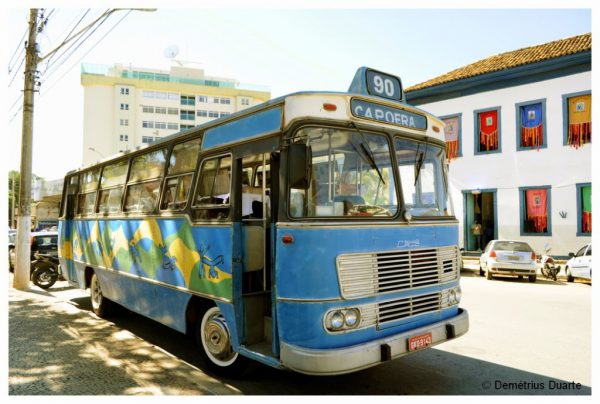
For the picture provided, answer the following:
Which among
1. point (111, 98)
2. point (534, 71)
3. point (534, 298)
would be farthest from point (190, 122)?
point (534, 298)

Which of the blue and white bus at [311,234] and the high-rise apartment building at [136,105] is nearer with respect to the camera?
the blue and white bus at [311,234]

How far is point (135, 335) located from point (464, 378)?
5.10 m

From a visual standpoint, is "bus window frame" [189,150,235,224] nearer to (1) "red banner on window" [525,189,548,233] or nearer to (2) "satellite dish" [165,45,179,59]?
(1) "red banner on window" [525,189,548,233]

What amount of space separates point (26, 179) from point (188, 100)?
55.8 m

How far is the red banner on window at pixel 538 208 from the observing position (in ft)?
63.6

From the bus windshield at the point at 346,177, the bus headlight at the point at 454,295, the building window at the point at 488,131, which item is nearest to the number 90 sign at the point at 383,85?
the bus windshield at the point at 346,177

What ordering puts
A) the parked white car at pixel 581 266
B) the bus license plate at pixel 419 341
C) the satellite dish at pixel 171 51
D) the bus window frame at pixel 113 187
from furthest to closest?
the satellite dish at pixel 171 51 < the parked white car at pixel 581 266 < the bus window frame at pixel 113 187 < the bus license plate at pixel 419 341

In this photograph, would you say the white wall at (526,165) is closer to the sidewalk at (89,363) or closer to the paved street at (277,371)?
the paved street at (277,371)

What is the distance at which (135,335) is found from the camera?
7.57m

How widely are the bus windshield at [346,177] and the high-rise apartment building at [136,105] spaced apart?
203ft

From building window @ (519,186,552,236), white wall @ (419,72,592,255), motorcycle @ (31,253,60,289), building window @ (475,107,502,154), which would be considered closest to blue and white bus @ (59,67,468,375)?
motorcycle @ (31,253,60,289)

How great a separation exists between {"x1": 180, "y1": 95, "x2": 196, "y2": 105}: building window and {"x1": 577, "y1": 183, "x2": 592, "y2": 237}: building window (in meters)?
56.4

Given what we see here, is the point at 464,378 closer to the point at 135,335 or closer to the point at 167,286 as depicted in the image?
the point at 167,286

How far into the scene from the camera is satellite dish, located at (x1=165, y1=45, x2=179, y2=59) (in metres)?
62.7
